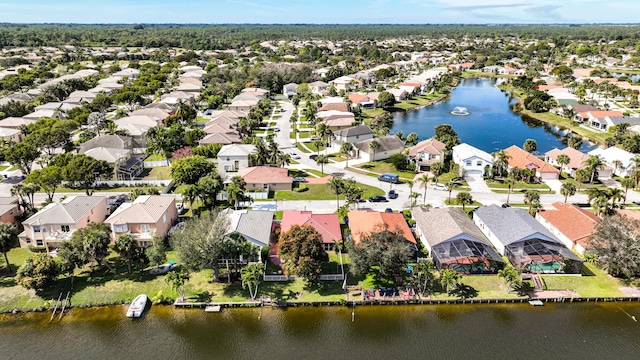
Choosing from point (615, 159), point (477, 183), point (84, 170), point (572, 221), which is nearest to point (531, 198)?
point (572, 221)

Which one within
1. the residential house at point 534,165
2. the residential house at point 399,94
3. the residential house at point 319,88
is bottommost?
the residential house at point 534,165

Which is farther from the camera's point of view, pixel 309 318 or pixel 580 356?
pixel 309 318

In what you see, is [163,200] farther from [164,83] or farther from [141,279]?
[164,83]

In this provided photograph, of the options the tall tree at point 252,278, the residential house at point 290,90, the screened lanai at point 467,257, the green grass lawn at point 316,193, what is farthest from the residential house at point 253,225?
the residential house at point 290,90

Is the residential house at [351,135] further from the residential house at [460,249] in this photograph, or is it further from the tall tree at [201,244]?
the tall tree at [201,244]

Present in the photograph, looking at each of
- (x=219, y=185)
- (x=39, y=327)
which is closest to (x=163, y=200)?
(x=219, y=185)

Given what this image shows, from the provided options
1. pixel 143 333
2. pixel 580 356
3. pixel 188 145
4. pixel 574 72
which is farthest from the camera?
pixel 574 72
